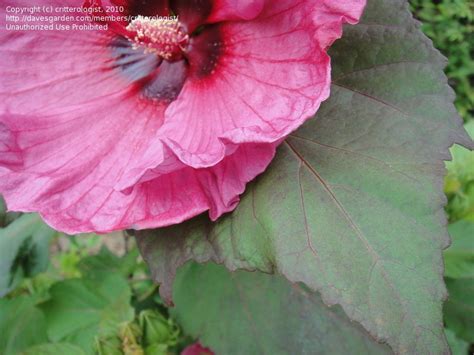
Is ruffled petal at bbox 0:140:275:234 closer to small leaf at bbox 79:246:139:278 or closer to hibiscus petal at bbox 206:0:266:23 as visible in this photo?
hibiscus petal at bbox 206:0:266:23

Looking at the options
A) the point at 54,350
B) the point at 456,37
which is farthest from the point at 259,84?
the point at 456,37

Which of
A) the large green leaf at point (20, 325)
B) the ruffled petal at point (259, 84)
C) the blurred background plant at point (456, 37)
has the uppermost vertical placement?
the ruffled petal at point (259, 84)

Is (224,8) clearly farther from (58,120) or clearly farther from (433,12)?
(433,12)

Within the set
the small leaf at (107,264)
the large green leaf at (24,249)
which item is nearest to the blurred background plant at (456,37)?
the small leaf at (107,264)

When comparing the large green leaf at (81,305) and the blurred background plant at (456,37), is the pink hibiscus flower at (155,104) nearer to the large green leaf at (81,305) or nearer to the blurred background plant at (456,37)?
the large green leaf at (81,305)

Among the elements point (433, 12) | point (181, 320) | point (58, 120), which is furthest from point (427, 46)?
point (433, 12)

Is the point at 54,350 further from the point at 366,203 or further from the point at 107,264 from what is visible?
the point at 366,203
